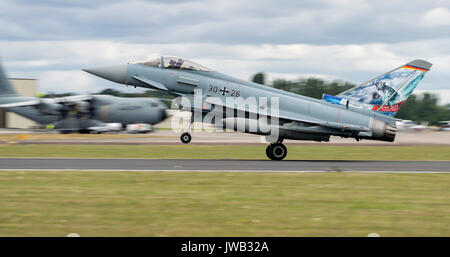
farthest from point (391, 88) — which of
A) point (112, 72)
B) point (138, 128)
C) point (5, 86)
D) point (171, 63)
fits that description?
point (5, 86)

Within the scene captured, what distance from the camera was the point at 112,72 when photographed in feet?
69.4

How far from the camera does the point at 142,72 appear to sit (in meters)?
21.0

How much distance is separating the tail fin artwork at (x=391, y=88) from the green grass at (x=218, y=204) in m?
7.14

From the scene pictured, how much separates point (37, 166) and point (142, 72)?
635 cm

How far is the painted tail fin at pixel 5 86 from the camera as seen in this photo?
5462 centimetres

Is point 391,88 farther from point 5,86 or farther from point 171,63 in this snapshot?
point 5,86

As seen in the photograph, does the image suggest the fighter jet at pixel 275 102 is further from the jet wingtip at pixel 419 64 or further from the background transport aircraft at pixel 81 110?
the background transport aircraft at pixel 81 110

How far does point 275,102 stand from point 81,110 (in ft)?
114

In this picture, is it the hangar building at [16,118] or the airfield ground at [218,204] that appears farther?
the hangar building at [16,118]

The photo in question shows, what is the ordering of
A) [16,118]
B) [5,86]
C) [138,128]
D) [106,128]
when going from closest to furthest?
[106,128] → [5,86] → [138,128] → [16,118]


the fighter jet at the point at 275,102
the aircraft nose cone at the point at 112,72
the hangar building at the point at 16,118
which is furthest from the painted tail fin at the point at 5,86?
the fighter jet at the point at 275,102

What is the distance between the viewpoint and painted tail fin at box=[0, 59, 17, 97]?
54.6 m

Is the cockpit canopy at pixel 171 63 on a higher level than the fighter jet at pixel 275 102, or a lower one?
higher
